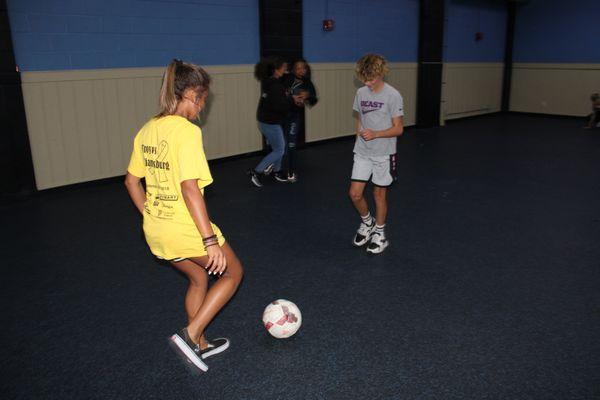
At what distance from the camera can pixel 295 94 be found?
6.16 metres

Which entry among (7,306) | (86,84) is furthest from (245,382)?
(86,84)

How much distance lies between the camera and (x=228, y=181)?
21.2ft

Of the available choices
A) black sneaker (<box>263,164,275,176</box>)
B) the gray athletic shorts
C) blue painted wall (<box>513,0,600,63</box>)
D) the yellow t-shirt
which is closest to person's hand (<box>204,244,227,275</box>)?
the yellow t-shirt

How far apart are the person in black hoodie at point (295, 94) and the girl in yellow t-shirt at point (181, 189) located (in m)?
4.09

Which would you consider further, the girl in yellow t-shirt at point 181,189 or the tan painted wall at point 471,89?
the tan painted wall at point 471,89

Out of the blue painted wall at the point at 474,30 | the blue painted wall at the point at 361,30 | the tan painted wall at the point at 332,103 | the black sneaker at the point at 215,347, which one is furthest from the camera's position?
the blue painted wall at the point at 474,30

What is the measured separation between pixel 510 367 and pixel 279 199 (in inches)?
136

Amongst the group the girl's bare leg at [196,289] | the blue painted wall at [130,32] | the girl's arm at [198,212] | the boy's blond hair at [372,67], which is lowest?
the girl's bare leg at [196,289]

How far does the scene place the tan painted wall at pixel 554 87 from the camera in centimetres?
1191

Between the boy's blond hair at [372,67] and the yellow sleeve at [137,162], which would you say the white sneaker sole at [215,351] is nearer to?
the yellow sleeve at [137,162]

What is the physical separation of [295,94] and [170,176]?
14.1ft

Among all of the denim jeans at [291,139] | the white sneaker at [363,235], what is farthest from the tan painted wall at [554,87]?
the white sneaker at [363,235]

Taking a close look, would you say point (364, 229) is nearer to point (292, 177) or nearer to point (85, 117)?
point (292, 177)

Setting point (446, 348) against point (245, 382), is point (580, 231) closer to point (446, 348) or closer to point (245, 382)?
point (446, 348)
